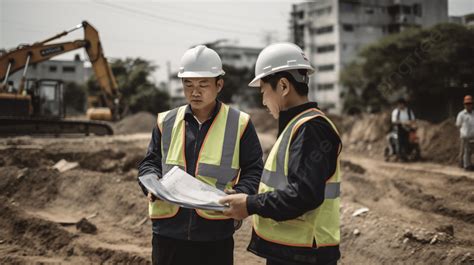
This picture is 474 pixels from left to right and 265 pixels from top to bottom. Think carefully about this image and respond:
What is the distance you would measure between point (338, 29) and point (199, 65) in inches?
2082

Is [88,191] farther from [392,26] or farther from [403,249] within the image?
[392,26]

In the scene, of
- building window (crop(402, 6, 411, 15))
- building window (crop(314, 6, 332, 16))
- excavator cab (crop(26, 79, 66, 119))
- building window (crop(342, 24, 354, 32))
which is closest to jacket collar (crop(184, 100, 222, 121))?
excavator cab (crop(26, 79, 66, 119))

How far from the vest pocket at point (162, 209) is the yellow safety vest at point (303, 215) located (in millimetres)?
714

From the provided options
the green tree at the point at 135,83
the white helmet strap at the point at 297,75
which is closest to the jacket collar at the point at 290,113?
the white helmet strap at the point at 297,75

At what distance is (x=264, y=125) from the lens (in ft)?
90.9

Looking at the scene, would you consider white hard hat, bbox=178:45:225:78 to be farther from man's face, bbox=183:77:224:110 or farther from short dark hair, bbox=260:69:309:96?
short dark hair, bbox=260:69:309:96

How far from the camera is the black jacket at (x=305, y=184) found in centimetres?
202

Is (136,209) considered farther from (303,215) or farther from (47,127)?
(47,127)

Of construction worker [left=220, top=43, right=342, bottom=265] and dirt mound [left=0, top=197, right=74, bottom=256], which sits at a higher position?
construction worker [left=220, top=43, right=342, bottom=265]

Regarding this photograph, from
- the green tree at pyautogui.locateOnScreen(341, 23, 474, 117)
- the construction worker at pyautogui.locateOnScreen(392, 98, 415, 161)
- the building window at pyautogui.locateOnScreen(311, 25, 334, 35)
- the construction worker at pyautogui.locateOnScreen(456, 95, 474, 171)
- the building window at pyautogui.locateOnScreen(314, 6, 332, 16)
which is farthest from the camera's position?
the building window at pyautogui.locateOnScreen(311, 25, 334, 35)

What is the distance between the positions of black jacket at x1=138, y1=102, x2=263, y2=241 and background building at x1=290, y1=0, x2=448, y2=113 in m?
49.9

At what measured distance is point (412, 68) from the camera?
2511cm

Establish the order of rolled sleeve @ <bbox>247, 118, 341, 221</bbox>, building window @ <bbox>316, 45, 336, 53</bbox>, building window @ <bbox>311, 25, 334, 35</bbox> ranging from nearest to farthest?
rolled sleeve @ <bbox>247, 118, 341, 221</bbox>
building window @ <bbox>311, 25, 334, 35</bbox>
building window @ <bbox>316, 45, 336, 53</bbox>

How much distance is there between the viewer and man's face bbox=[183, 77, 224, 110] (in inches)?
114
